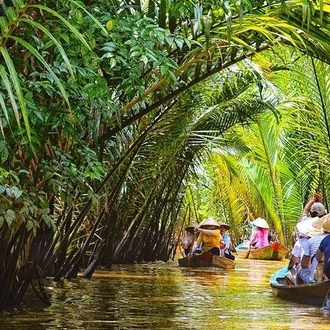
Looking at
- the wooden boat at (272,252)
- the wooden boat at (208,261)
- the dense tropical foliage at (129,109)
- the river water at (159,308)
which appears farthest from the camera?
the wooden boat at (272,252)

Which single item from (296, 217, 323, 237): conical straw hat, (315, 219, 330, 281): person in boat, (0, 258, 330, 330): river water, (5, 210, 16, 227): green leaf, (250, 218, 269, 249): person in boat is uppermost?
(250, 218, 269, 249): person in boat

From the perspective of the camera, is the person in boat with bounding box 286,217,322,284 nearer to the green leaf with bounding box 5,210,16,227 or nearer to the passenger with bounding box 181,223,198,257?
the green leaf with bounding box 5,210,16,227

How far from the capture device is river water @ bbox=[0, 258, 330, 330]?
741 cm

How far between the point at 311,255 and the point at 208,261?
8014 mm

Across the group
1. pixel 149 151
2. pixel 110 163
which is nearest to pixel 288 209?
pixel 149 151

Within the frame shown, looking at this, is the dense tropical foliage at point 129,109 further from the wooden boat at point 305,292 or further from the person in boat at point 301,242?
the wooden boat at point 305,292

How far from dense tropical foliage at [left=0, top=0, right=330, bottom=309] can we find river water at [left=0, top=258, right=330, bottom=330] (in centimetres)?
35

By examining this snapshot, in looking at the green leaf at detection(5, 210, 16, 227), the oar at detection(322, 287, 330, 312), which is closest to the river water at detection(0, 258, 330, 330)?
the oar at detection(322, 287, 330, 312)

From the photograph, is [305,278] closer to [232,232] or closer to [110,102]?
[110,102]

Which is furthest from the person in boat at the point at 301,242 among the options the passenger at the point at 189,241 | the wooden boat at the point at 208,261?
the passenger at the point at 189,241

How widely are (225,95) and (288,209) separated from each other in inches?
383

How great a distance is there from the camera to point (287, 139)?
17766 mm

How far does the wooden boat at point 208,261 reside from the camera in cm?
1783

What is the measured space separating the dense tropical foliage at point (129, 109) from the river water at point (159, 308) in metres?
0.35
